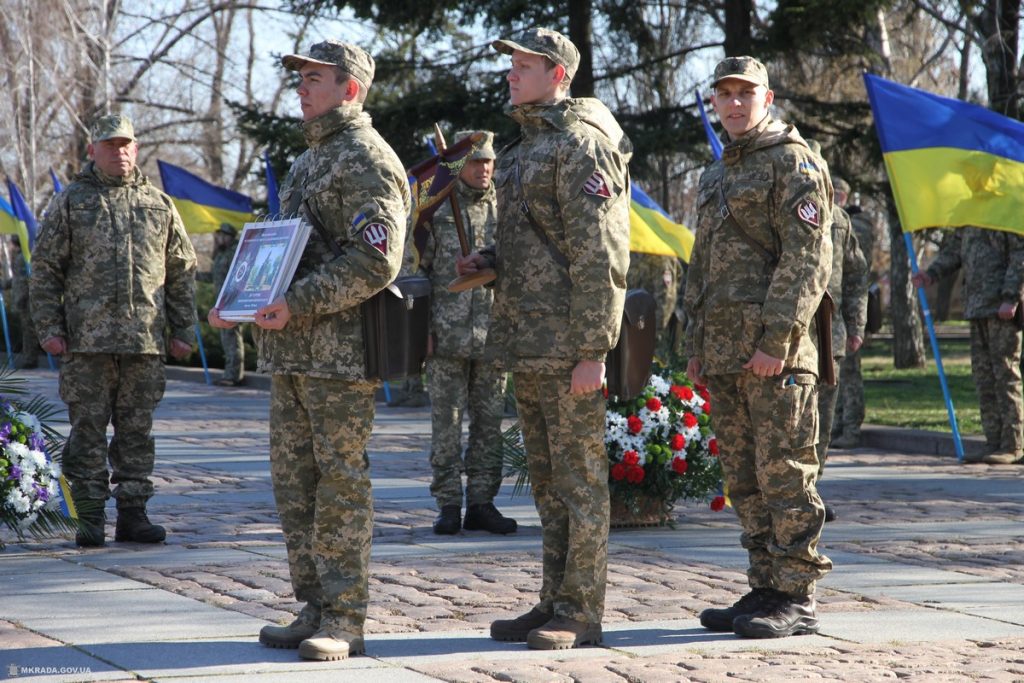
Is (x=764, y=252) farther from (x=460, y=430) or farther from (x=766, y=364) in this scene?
(x=460, y=430)

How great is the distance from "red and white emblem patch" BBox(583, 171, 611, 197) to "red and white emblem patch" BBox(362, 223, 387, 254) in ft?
2.45

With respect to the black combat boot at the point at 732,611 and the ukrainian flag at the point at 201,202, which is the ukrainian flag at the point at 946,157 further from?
the ukrainian flag at the point at 201,202

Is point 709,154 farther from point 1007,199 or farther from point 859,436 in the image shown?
point 1007,199

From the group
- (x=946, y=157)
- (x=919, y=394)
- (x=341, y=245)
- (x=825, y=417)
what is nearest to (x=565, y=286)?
(x=341, y=245)

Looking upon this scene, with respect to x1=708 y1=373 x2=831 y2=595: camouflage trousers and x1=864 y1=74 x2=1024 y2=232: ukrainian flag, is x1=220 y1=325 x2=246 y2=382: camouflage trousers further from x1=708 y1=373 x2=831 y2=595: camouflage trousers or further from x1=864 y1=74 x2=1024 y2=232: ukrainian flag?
x1=708 y1=373 x2=831 y2=595: camouflage trousers

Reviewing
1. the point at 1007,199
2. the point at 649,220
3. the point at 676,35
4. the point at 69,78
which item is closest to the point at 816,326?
the point at 1007,199

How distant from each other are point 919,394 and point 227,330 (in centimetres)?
998

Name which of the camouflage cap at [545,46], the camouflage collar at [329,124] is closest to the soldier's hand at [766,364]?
the camouflage cap at [545,46]

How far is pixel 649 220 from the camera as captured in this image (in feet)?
45.1

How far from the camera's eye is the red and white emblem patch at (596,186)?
16.7 ft

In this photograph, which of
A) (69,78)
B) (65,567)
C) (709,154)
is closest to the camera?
(65,567)

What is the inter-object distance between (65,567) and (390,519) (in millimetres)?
2265

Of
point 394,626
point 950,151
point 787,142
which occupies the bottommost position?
point 394,626

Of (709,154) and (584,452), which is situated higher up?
(709,154)
